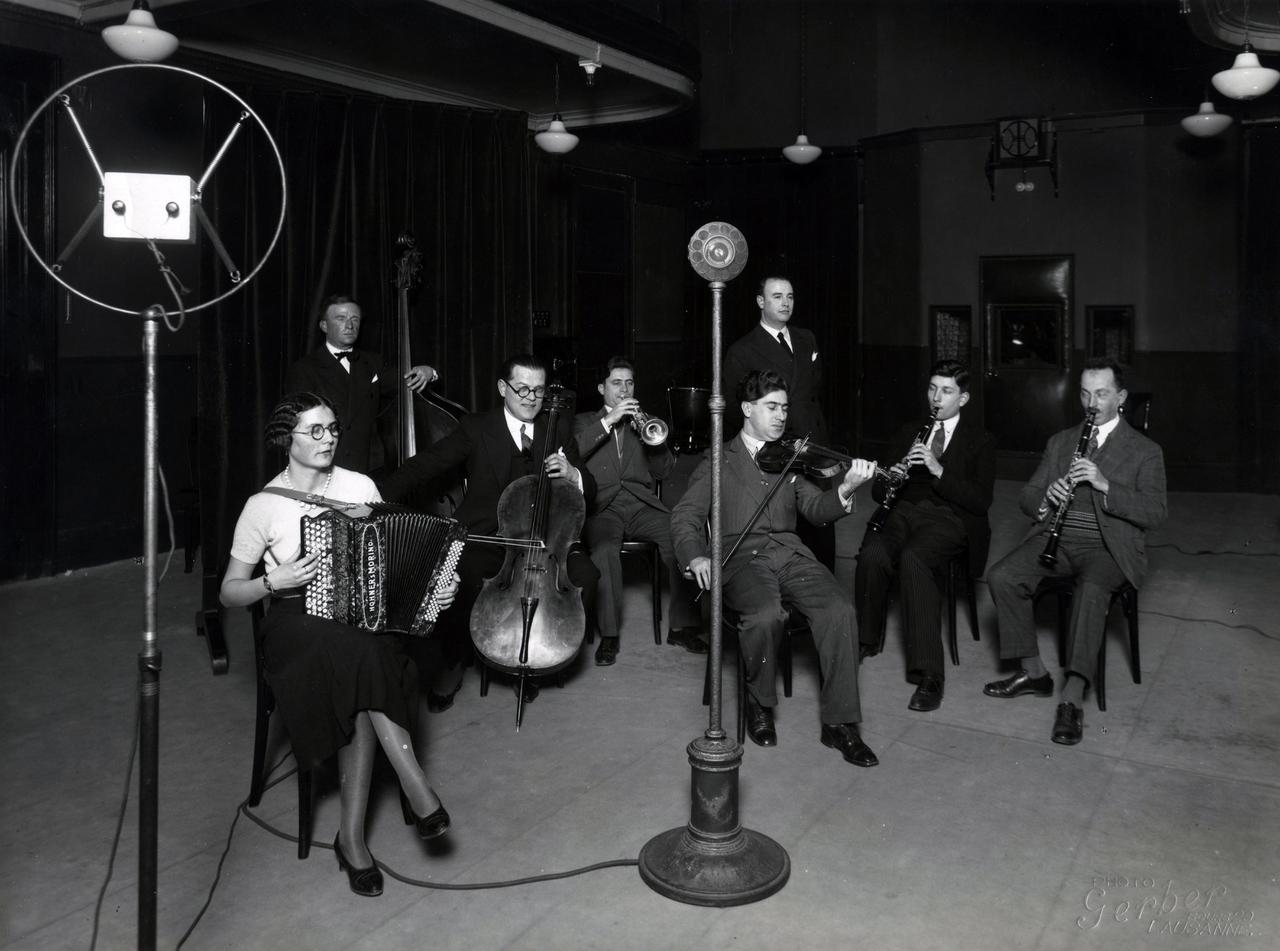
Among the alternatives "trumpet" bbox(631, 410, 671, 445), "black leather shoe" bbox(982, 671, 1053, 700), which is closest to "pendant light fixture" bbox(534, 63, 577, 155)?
"trumpet" bbox(631, 410, 671, 445)

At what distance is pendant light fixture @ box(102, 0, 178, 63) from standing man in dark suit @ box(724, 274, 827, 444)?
248 cm

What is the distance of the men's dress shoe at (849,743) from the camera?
12.2 ft

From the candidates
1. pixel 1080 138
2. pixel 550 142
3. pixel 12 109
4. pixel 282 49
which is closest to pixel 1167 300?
pixel 1080 138

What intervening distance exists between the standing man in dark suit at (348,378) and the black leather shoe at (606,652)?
1.24m

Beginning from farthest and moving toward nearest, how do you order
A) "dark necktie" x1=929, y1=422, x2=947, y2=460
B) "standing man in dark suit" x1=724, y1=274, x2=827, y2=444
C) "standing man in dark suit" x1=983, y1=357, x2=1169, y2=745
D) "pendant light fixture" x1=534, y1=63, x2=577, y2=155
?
"pendant light fixture" x1=534, y1=63, x2=577, y2=155
"standing man in dark suit" x1=724, y1=274, x2=827, y2=444
"dark necktie" x1=929, y1=422, x2=947, y2=460
"standing man in dark suit" x1=983, y1=357, x2=1169, y2=745

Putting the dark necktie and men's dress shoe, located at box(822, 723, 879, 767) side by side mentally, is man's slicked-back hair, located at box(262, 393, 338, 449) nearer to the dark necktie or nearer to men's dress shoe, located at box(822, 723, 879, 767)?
men's dress shoe, located at box(822, 723, 879, 767)

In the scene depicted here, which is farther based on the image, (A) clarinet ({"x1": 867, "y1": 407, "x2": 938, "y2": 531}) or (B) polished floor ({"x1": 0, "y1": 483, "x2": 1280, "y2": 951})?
(A) clarinet ({"x1": 867, "y1": 407, "x2": 938, "y2": 531})

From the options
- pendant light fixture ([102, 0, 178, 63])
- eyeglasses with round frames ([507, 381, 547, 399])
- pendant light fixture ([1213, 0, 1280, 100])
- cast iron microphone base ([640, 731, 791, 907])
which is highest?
pendant light fixture ([1213, 0, 1280, 100])

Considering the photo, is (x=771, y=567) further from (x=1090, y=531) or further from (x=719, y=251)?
(x=719, y=251)

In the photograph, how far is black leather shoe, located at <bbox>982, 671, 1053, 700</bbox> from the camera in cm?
434

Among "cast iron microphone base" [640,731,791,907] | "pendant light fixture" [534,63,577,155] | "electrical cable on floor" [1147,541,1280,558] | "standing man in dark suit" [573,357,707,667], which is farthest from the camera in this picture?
"electrical cable on floor" [1147,541,1280,558]

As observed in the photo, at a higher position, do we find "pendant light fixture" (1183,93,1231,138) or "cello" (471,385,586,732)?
"pendant light fixture" (1183,93,1231,138)

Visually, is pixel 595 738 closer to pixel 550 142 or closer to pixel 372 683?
pixel 372 683

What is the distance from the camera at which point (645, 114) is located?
714cm
